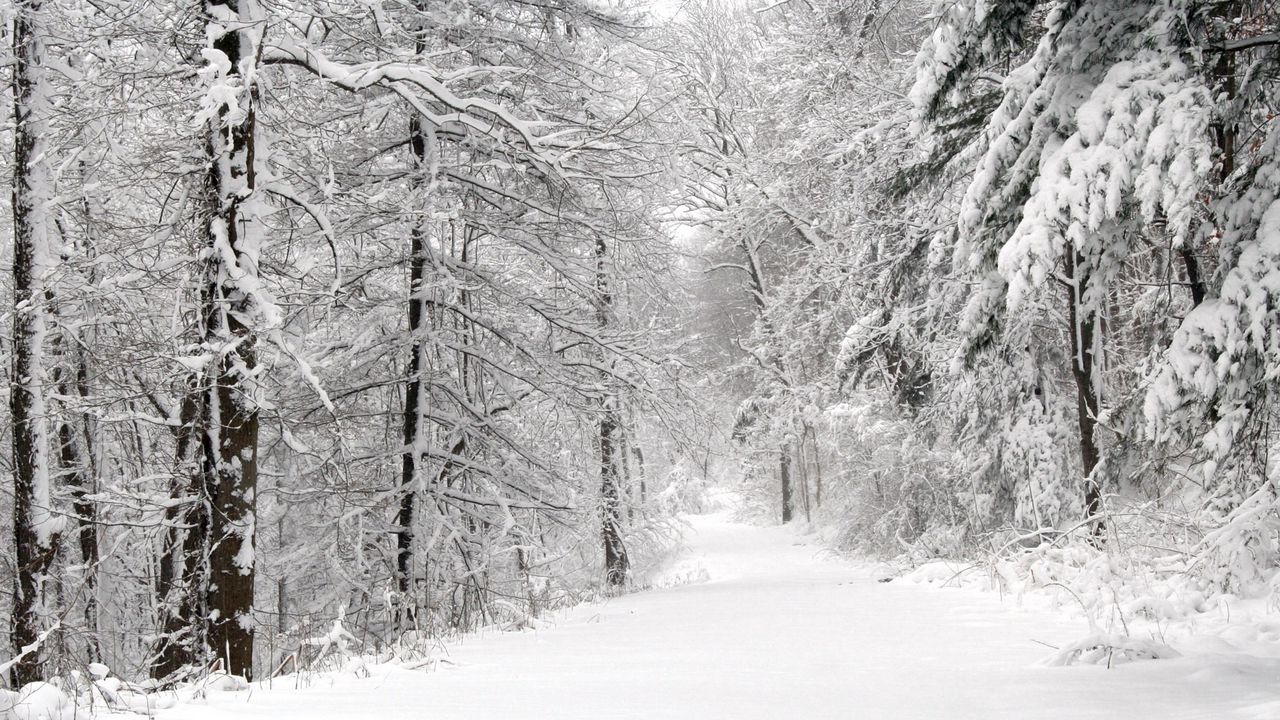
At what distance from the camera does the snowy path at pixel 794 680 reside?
8.04ft

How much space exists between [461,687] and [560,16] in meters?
7.03

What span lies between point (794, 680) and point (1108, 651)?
1.14 meters

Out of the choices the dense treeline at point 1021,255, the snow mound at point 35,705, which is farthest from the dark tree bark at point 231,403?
the dense treeline at point 1021,255

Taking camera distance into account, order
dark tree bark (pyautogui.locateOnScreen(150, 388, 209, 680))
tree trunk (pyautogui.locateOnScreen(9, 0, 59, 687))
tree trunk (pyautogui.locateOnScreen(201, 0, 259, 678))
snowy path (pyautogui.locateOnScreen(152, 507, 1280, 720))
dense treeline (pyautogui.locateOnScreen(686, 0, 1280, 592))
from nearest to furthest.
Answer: snowy path (pyautogui.locateOnScreen(152, 507, 1280, 720)), dense treeline (pyautogui.locateOnScreen(686, 0, 1280, 592)), tree trunk (pyautogui.locateOnScreen(201, 0, 259, 678)), dark tree bark (pyautogui.locateOnScreen(150, 388, 209, 680)), tree trunk (pyautogui.locateOnScreen(9, 0, 59, 687))

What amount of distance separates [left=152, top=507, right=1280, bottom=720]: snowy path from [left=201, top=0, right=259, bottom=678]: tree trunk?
1536 millimetres

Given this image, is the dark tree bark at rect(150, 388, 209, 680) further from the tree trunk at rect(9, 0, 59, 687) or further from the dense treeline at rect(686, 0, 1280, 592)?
the dense treeline at rect(686, 0, 1280, 592)

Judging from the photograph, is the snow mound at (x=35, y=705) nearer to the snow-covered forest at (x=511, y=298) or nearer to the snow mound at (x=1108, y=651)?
the snow-covered forest at (x=511, y=298)

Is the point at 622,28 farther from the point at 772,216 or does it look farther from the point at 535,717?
the point at 772,216

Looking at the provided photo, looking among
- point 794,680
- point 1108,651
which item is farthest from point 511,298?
point 1108,651

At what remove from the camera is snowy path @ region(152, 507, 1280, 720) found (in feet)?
8.04

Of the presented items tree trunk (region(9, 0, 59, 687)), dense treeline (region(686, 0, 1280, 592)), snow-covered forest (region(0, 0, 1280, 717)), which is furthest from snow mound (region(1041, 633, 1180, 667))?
tree trunk (region(9, 0, 59, 687))

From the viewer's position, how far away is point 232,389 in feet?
17.1

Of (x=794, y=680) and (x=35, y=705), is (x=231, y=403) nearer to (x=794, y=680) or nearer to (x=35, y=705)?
(x=35, y=705)

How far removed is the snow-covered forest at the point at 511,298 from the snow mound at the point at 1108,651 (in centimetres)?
4
